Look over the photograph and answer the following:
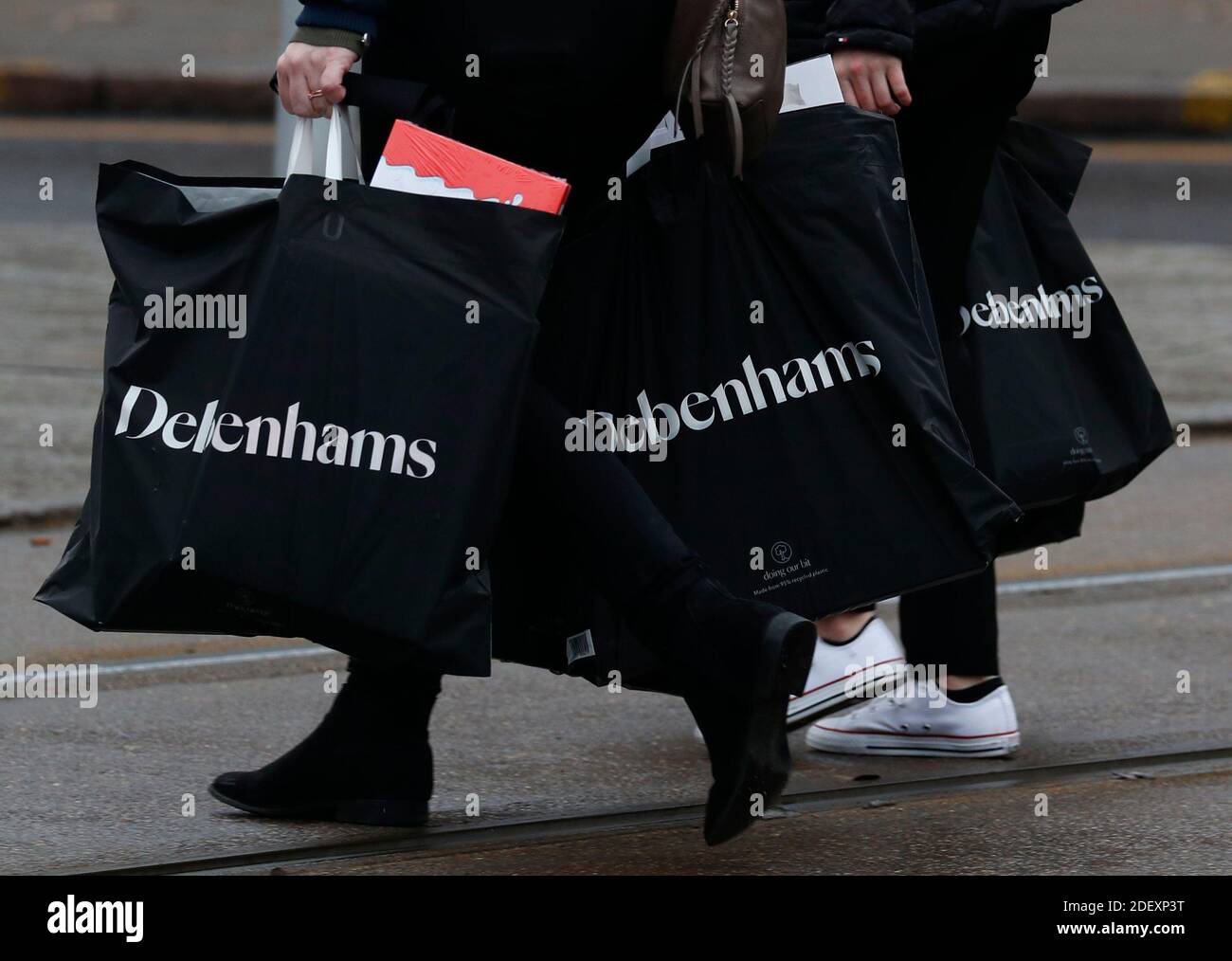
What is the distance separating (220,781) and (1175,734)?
1630 millimetres

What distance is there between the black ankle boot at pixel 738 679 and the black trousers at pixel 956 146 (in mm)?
758

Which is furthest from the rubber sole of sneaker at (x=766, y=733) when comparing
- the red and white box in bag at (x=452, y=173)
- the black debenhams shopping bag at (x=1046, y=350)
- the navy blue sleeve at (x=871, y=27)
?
the navy blue sleeve at (x=871, y=27)

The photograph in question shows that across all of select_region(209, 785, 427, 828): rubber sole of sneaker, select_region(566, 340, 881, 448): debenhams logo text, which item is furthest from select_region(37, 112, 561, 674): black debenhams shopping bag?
select_region(209, 785, 427, 828): rubber sole of sneaker

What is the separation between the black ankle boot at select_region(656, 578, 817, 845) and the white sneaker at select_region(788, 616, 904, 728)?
2.05 feet

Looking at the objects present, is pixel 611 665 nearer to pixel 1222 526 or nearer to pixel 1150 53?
pixel 1222 526

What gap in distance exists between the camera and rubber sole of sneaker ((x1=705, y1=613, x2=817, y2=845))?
8.55ft

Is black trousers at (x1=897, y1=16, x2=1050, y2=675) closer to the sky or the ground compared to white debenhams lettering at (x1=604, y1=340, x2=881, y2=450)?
closer to the sky

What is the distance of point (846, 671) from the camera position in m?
3.38

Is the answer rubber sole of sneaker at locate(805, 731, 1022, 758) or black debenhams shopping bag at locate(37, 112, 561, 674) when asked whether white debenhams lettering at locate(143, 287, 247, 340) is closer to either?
black debenhams shopping bag at locate(37, 112, 561, 674)

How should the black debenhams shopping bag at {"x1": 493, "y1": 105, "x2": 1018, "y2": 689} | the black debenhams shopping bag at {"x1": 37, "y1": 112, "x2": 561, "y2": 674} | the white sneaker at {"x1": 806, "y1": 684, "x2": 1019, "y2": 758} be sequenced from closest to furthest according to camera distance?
the black debenhams shopping bag at {"x1": 37, "y1": 112, "x2": 561, "y2": 674} < the black debenhams shopping bag at {"x1": 493, "y1": 105, "x2": 1018, "y2": 689} < the white sneaker at {"x1": 806, "y1": 684, "x2": 1019, "y2": 758}

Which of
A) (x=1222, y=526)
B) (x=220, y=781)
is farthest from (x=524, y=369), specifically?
(x=1222, y=526)

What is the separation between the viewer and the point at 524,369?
8.46ft

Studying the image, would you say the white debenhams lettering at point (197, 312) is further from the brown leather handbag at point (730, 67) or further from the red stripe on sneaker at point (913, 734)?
the red stripe on sneaker at point (913, 734)
